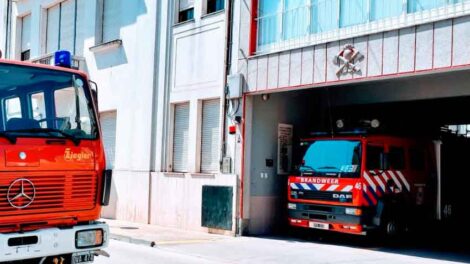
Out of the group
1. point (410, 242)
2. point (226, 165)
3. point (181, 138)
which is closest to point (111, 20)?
point (181, 138)

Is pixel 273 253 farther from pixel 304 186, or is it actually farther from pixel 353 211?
pixel 304 186

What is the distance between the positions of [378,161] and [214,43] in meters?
5.19

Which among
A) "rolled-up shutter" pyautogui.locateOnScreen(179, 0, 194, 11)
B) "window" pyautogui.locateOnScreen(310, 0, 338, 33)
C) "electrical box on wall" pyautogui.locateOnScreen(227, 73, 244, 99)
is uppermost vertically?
"rolled-up shutter" pyautogui.locateOnScreen(179, 0, 194, 11)

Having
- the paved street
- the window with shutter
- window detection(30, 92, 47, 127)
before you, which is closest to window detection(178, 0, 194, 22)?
the window with shutter

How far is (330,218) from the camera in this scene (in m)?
12.9

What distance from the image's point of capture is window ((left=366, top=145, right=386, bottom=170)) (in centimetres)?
1286

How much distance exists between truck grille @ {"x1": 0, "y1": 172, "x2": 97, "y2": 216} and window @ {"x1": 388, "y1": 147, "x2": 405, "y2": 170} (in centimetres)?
808

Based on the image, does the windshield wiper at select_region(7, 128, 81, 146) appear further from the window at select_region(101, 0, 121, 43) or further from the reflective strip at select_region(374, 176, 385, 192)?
the window at select_region(101, 0, 121, 43)

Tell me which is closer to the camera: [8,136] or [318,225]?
[8,136]

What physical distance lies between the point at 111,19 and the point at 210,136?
6225 mm

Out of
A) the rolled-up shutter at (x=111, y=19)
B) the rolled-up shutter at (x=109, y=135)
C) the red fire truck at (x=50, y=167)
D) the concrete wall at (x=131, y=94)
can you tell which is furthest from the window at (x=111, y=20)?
the red fire truck at (x=50, y=167)

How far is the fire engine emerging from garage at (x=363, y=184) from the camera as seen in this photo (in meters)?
12.7

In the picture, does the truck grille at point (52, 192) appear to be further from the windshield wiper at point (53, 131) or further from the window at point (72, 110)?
the window at point (72, 110)

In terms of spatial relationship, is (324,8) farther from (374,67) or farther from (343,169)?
(343,169)
